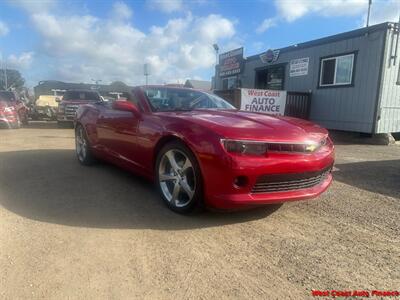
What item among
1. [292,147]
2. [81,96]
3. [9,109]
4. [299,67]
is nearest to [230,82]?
[299,67]

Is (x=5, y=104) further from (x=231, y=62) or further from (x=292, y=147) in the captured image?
(x=292, y=147)

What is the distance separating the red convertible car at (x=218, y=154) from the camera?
301cm

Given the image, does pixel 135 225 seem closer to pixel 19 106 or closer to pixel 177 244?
pixel 177 244

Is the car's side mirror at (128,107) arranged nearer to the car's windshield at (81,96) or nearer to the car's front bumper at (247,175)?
the car's front bumper at (247,175)

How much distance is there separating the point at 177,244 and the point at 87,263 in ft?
2.41

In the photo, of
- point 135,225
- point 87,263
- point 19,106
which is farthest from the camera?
point 19,106

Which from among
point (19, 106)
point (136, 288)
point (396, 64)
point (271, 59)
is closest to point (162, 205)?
point (136, 288)

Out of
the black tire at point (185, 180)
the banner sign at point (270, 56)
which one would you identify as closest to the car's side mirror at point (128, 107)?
the black tire at point (185, 180)

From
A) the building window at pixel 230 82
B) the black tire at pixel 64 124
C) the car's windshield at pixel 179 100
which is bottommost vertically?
the black tire at pixel 64 124

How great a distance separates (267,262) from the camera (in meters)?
2.58

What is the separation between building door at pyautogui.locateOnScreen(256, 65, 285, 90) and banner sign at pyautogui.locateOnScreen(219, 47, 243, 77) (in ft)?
4.81

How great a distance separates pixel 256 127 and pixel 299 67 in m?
11.4

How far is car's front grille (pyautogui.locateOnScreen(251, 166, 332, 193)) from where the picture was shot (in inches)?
120

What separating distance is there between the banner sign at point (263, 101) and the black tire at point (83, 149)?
6172 mm
